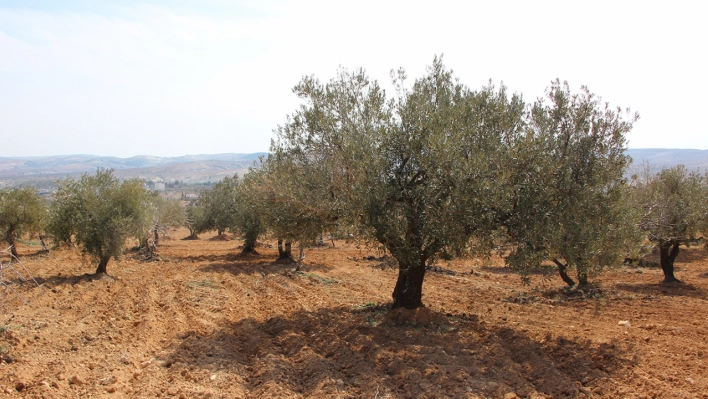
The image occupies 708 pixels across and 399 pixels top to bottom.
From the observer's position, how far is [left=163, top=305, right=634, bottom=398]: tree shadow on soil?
8.32 metres

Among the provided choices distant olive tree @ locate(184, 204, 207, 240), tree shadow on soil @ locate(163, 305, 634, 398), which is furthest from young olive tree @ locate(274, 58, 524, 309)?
distant olive tree @ locate(184, 204, 207, 240)

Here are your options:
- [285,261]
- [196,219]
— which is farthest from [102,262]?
[196,219]

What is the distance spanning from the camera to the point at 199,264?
2547cm

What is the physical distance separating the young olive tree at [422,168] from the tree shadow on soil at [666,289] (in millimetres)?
11358

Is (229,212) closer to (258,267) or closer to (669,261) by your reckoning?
(258,267)

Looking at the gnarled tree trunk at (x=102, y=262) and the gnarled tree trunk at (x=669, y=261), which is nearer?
the gnarled tree trunk at (x=102, y=262)

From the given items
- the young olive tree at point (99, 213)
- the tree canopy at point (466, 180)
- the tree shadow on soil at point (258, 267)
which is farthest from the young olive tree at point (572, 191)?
the young olive tree at point (99, 213)

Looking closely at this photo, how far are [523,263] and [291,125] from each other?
856cm

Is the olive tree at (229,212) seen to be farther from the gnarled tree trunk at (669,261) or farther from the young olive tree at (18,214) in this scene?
the gnarled tree trunk at (669,261)

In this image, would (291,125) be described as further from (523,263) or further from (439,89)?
(523,263)

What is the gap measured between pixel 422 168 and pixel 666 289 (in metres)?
14.9

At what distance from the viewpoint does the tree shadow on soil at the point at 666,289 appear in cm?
1728

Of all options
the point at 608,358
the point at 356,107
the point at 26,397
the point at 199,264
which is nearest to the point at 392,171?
the point at 356,107

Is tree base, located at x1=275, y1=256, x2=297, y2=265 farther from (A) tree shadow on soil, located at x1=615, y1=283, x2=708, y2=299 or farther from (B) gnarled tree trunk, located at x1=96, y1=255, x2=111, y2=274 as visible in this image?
(A) tree shadow on soil, located at x1=615, y1=283, x2=708, y2=299
